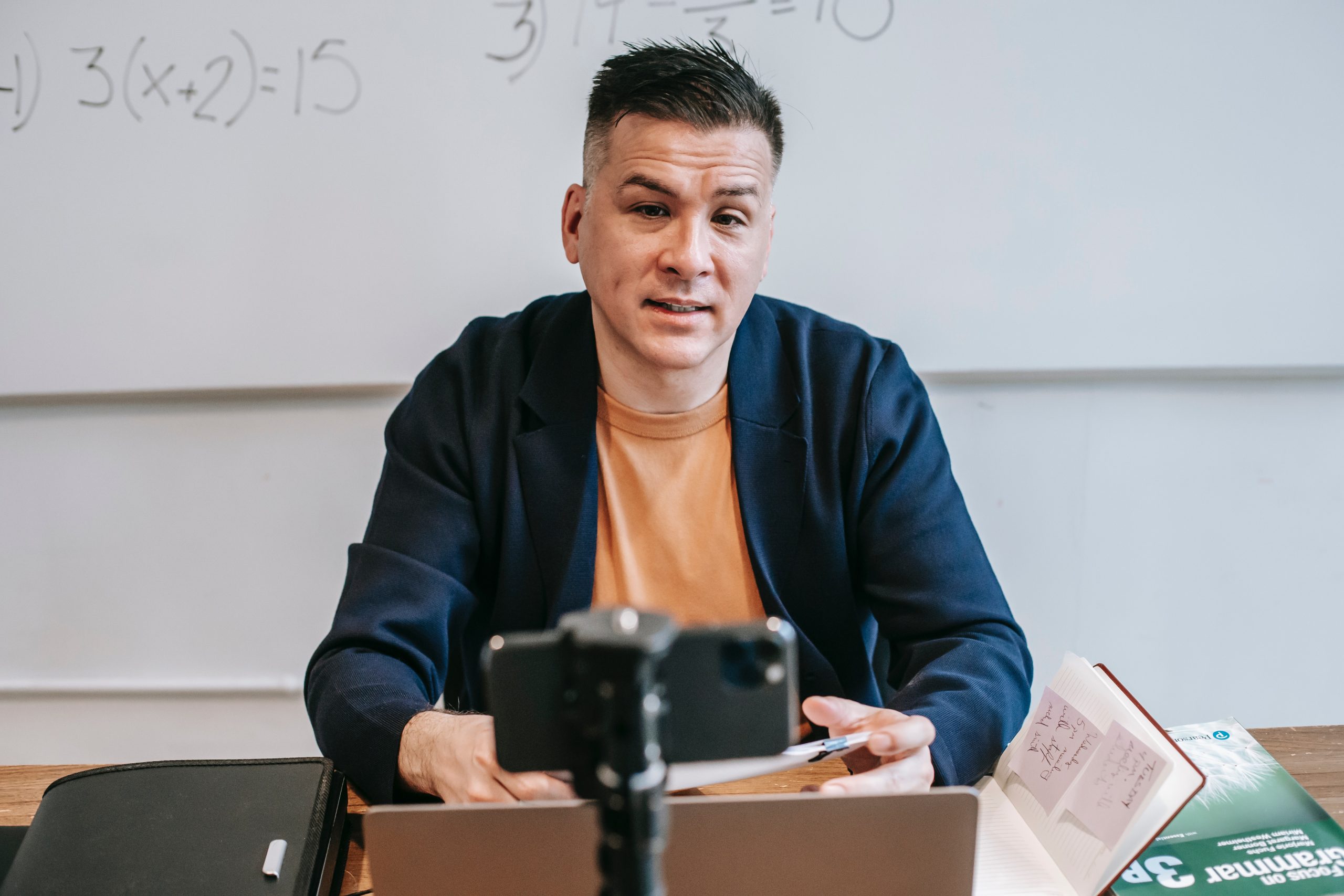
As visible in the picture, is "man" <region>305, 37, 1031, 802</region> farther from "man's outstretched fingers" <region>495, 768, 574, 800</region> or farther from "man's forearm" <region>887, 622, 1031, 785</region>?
"man's outstretched fingers" <region>495, 768, 574, 800</region>

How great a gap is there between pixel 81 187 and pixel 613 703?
1688mm

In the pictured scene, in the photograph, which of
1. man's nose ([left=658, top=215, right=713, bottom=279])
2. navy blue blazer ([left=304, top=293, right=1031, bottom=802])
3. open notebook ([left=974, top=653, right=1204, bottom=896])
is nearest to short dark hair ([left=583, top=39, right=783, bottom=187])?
man's nose ([left=658, top=215, right=713, bottom=279])

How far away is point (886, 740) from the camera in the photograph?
88 centimetres

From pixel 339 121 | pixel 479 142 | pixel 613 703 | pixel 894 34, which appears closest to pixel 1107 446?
pixel 894 34

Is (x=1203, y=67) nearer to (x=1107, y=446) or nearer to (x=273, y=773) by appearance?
(x=1107, y=446)

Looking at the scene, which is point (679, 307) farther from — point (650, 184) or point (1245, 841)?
point (1245, 841)

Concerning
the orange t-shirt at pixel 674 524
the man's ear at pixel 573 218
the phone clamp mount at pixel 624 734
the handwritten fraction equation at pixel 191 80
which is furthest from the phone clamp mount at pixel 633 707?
the handwritten fraction equation at pixel 191 80

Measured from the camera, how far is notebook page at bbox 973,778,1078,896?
0.79m

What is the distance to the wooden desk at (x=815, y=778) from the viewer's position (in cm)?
91

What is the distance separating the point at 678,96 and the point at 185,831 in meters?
0.97

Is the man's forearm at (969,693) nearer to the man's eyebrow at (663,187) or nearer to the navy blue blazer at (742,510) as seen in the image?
the navy blue blazer at (742,510)

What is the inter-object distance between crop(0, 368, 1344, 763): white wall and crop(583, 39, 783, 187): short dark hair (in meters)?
0.68

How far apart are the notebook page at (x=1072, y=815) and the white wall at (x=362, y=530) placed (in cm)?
92

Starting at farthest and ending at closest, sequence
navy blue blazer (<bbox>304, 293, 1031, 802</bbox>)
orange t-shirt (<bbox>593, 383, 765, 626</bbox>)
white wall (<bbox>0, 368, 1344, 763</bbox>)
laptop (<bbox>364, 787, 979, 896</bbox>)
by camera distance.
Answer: white wall (<bbox>0, 368, 1344, 763</bbox>), orange t-shirt (<bbox>593, 383, 765, 626</bbox>), navy blue blazer (<bbox>304, 293, 1031, 802</bbox>), laptop (<bbox>364, 787, 979, 896</bbox>)
